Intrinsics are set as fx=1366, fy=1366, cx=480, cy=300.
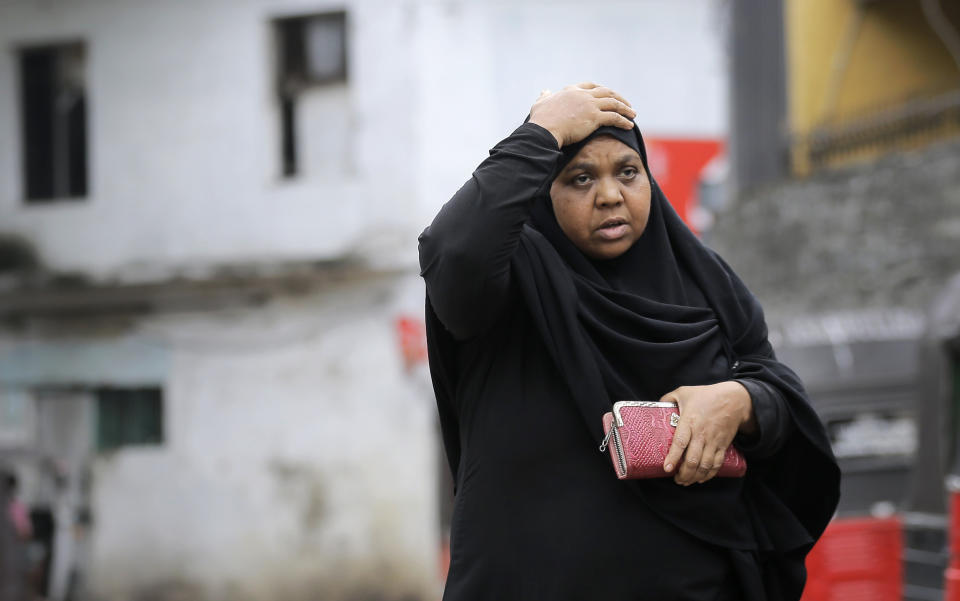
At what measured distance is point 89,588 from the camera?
1334 centimetres

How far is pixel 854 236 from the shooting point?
36.8 ft

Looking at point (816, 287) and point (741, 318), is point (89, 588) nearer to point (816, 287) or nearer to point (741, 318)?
point (816, 287)

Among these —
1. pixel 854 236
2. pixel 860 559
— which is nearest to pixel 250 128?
pixel 854 236

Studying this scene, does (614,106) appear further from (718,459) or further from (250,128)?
(250,128)

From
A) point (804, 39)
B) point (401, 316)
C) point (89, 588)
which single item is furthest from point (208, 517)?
point (804, 39)

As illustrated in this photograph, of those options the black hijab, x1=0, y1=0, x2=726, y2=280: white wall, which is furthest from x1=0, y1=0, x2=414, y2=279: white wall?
the black hijab

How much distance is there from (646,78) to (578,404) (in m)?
14.5

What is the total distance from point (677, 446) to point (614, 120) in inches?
23.3

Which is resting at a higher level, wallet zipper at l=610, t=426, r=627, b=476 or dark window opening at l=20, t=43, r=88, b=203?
dark window opening at l=20, t=43, r=88, b=203

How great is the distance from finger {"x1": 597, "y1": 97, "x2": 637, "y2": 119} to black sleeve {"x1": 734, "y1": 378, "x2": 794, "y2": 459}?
521 millimetres

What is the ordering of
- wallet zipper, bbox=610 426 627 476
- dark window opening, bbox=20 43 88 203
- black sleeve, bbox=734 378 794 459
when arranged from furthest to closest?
dark window opening, bbox=20 43 88 203 → black sleeve, bbox=734 378 794 459 → wallet zipper, bbox=610 426 627 476

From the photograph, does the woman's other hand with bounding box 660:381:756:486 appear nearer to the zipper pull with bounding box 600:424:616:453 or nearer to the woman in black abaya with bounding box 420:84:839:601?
the woman in black abaya with bounding box 420:84:839:601

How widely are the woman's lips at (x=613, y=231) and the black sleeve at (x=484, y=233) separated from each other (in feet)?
0.56

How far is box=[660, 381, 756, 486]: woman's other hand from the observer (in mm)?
2326
